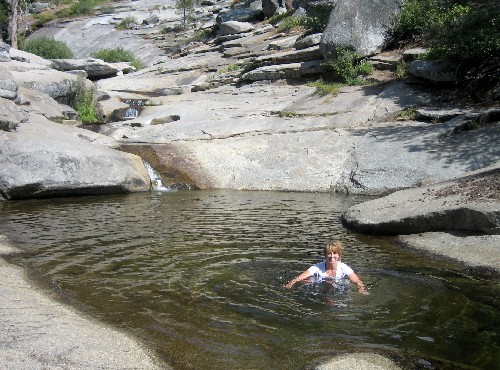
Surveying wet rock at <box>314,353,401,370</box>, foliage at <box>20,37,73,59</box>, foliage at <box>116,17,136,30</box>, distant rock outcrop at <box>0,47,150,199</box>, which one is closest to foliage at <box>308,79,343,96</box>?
distant rock outcrop at <box>0,47,150,199</box>

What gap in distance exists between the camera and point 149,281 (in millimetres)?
8539

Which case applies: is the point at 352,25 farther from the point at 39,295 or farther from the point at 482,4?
the point at 39,295

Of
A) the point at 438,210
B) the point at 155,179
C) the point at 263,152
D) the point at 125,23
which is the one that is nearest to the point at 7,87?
the point at 155,179

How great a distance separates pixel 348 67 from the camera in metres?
25.2

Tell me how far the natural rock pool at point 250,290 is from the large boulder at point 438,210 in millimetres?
458

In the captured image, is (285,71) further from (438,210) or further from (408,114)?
(438,210)

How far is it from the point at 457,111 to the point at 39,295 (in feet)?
52.4

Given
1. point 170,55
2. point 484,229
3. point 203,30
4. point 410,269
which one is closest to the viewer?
point 410,269

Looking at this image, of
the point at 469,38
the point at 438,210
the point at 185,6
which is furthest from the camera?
the point at 185,6

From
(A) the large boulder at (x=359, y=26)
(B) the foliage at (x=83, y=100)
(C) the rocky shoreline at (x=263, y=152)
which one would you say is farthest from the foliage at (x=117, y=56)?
(A) the large boulder at (x=359, y=26)

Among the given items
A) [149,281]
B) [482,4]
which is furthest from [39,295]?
[482,4]

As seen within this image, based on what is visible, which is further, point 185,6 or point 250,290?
point 185,6

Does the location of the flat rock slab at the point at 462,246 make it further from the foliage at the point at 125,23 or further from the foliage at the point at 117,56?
the foliage at the point at 125,23

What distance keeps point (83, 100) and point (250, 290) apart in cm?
1979
